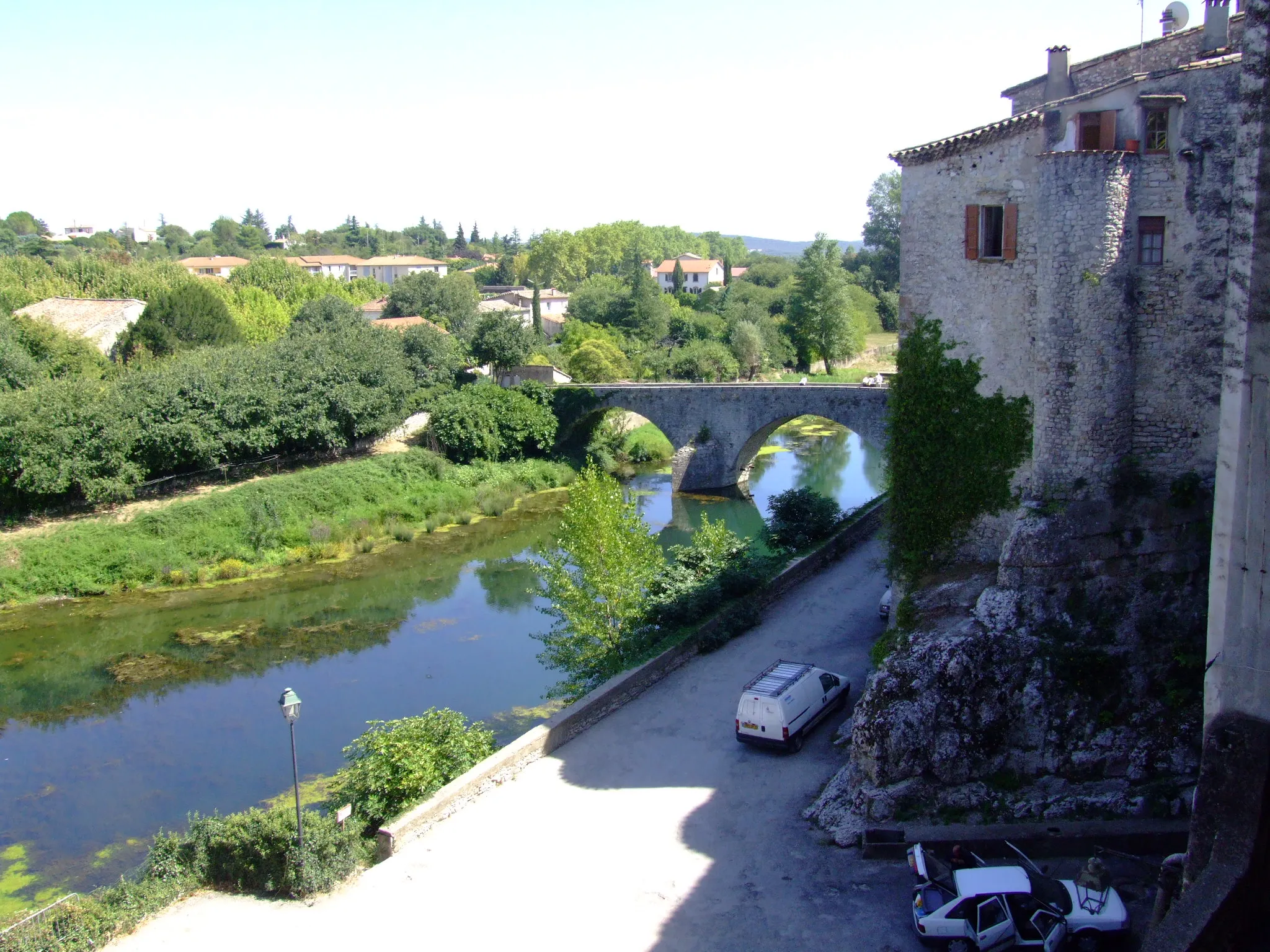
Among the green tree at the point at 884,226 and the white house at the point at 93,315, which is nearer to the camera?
the white house at the point at 93,315

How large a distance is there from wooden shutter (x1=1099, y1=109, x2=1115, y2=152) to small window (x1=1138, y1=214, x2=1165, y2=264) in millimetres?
860

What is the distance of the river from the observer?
624 inches

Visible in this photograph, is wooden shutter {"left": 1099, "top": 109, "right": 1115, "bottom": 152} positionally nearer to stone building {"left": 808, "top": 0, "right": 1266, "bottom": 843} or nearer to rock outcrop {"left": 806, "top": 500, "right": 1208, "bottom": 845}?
stone building {"left": 808, "top": 0, "right": 1266, "bottom": 843}

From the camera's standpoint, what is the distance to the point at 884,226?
72000 millimetres

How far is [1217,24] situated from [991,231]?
3.28m

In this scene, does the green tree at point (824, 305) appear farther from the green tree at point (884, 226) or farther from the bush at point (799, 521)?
the bush at point (799, 521)

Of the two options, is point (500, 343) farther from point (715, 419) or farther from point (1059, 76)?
point (1059, 76)

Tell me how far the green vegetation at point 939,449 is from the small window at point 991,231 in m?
1.30

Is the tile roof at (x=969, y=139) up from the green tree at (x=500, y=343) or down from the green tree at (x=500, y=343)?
up

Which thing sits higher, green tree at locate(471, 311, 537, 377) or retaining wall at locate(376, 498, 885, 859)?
green tree at locate(471, 311, 537, 377)

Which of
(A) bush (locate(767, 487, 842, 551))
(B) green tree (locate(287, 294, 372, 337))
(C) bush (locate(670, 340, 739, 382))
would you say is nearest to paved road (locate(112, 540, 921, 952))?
(A) bush (locate(767, 487, 842, 551))

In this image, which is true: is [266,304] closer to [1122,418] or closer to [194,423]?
[194,423]

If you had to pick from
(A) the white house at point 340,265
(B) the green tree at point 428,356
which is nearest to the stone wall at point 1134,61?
(B) the green tree at point 428,356

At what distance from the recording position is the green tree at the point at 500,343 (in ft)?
150
